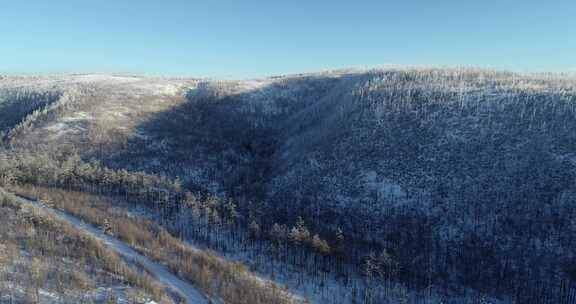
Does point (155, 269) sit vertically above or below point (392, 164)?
below

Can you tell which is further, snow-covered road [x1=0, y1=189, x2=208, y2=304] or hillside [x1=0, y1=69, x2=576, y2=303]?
hillside [x1=0, y1=69, x2=576, y2=303]

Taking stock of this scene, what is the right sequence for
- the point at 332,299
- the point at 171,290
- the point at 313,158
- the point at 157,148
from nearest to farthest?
the point at 171,290
the point at 332,299
the point at 313,158
the point at 157,148

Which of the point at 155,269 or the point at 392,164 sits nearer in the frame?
the point at 155,269

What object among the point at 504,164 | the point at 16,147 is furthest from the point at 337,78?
the point at 16,147

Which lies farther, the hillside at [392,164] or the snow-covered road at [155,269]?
the hillside at [392,164]

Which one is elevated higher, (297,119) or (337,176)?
(297,119)

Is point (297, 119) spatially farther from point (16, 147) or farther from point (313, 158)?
point (16, 147)

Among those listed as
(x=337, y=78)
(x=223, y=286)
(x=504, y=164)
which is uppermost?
(x=337, y=78)

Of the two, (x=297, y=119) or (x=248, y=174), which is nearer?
(x=248, y=174)
